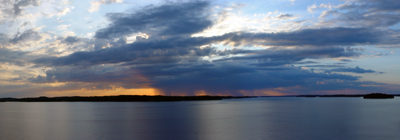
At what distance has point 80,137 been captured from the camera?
29781 mm

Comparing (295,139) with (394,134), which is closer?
(295,139)

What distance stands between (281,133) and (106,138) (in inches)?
732

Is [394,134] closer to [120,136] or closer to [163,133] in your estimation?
[163,133]

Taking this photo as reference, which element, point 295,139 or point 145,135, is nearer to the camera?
point 295,139

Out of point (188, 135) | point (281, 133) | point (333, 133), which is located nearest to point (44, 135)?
point (188, 135)

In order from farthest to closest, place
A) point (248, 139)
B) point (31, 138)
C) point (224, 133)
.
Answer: point (224, 133) → point (31, 138) → point (248, 139)

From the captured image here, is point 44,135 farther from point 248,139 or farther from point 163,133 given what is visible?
point 248,139

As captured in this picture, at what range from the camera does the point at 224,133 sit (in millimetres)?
31641

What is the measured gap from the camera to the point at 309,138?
92.6 ft

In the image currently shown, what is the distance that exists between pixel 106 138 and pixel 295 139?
61.3ft

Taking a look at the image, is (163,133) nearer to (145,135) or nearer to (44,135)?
(145,135)

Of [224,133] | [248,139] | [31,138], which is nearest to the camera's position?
[248,139]

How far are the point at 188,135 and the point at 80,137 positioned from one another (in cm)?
1123

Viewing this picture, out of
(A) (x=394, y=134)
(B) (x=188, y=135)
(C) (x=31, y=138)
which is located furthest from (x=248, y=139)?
(C) (x=31, y=138)
